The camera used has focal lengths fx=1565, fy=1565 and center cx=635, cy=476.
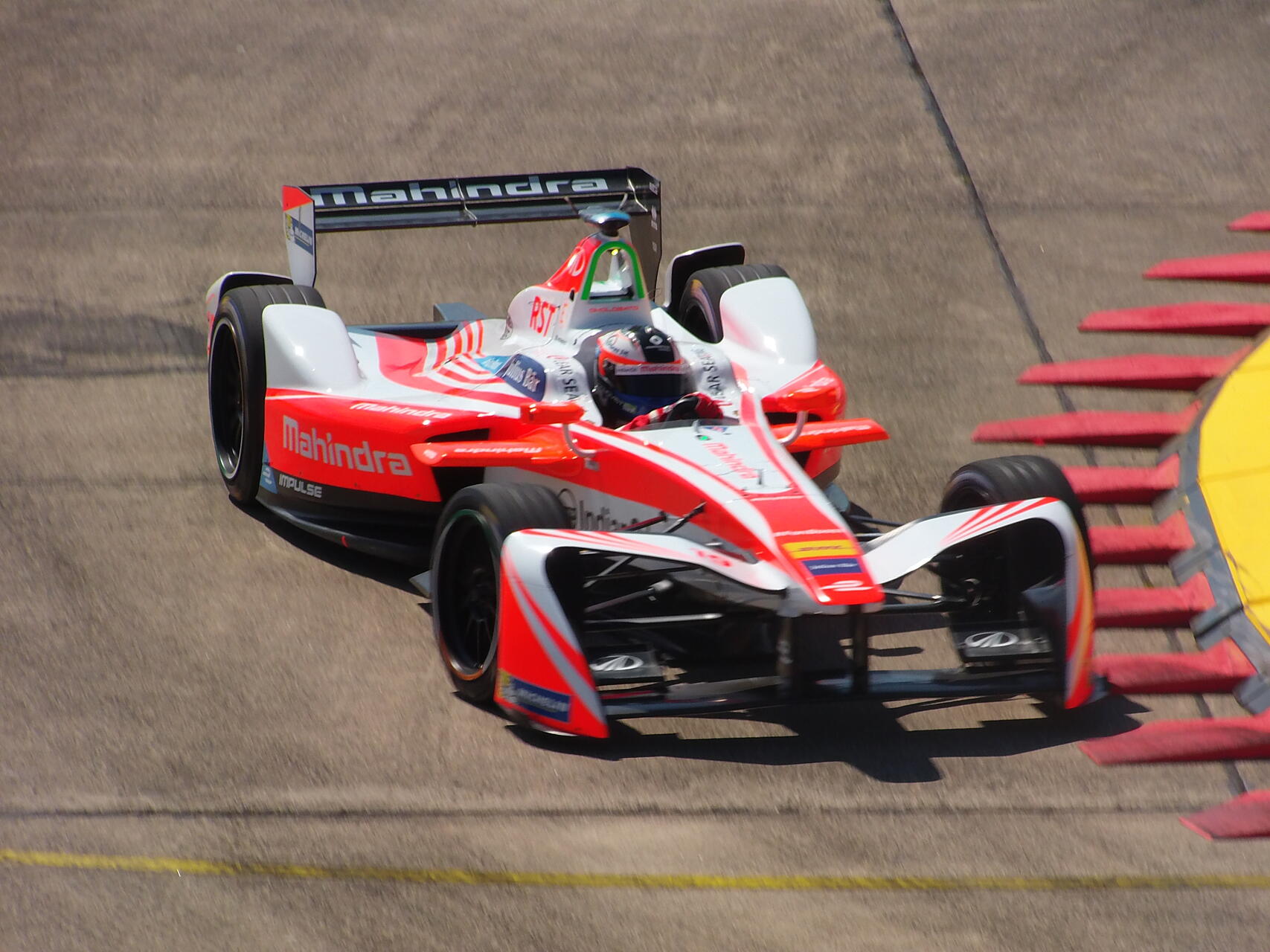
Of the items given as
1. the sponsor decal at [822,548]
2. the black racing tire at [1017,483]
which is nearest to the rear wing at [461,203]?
the black racing tire at [1017,483]

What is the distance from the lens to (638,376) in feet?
24.3

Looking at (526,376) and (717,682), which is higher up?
(526,376)

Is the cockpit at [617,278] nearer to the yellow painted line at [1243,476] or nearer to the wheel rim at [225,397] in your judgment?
the wheel rim at [225,397]

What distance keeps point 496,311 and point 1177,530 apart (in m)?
5.12

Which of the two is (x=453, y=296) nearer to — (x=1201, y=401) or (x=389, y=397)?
(x=389, y=397)

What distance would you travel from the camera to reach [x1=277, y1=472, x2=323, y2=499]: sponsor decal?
25.9 ft

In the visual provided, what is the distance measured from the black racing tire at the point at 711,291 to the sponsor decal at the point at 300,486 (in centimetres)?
249

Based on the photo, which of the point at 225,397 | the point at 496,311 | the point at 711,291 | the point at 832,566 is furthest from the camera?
the point at 496,311

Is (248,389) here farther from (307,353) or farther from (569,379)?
(569,379)

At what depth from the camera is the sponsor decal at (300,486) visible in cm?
789

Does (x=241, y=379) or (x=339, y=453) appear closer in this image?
(x=339, y=453)

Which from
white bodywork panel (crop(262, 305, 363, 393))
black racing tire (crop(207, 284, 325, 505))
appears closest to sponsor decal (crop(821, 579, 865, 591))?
white bodywork panel (crop(262, 305, 363, 393))

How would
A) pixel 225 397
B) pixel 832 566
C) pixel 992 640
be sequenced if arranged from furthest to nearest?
pixel 225 397
pixel 992 640
pixel 832 566

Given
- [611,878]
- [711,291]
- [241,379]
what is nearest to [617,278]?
[711,291]
